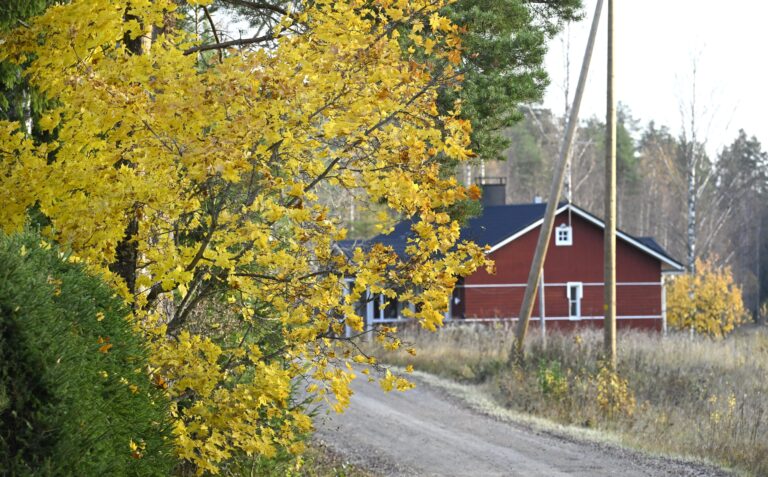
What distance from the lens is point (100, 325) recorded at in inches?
207

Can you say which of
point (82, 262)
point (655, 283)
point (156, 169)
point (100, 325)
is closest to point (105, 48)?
point (156, 169)

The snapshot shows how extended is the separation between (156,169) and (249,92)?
2.30 ft

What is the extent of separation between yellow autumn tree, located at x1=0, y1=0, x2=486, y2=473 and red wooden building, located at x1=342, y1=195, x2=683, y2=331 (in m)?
30.0

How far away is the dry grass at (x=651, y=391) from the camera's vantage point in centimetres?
1377

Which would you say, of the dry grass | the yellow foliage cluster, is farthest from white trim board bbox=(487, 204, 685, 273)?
the yellow foliage cluster

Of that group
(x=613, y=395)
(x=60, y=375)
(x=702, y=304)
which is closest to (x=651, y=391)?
(x=613, y=395)

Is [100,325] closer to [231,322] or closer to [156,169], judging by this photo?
[156,169]

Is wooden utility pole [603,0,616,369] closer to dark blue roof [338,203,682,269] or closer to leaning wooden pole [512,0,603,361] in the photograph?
leaning wooden pole [512,0,603,361]

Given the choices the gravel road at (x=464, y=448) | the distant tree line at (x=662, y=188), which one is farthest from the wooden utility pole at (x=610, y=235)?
the distant tree line at (x=662, y=188)

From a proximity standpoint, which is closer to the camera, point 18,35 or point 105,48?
point 18,35

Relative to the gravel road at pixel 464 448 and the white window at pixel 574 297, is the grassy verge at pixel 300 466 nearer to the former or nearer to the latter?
the gravel road at pixel 464 448

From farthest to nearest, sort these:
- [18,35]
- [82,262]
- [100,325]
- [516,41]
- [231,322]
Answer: [516,41] < [231,322] < [18,35] < [82,262] < [100,325]

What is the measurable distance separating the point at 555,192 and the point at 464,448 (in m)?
6.63

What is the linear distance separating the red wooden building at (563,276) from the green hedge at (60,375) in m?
31.4
